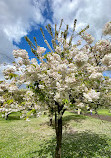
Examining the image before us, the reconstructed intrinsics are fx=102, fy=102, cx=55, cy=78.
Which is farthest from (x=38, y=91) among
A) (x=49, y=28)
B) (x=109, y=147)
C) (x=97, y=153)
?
(x=49, y=28)

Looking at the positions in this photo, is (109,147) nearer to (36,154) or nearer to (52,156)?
(52,156)

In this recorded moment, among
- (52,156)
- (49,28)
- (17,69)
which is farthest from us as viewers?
(49,28)

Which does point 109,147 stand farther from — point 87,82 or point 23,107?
point 23,107

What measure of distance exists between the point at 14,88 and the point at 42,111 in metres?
1.70

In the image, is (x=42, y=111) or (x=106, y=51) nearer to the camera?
(x=42, y=111)

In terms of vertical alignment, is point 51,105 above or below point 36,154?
above

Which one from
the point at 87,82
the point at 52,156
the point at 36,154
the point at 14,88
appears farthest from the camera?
the point at 36,154

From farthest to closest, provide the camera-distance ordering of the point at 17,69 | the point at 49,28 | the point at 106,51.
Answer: the point at 49,28 → the point at 106,51 → the point at 17,69

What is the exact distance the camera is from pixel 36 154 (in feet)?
24.8

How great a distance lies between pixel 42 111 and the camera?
4.89 meters

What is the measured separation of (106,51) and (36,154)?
27.8 ft

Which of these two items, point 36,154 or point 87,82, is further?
point 36,154

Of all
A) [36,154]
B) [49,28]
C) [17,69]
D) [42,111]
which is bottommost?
[36,154]

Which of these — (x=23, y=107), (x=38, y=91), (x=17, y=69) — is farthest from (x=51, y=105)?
(x=17, y=69)
